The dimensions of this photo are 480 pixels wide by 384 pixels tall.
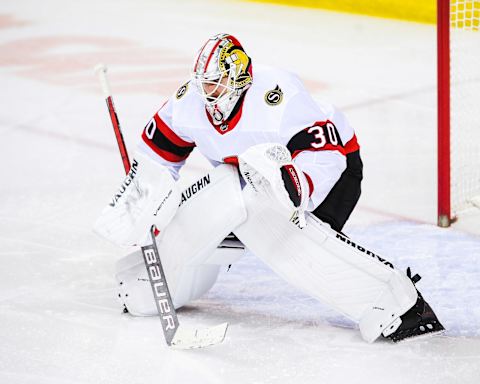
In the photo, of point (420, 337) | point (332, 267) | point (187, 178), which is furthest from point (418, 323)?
point (187, 178)

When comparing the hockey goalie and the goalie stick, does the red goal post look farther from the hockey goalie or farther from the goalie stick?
the goalie stick

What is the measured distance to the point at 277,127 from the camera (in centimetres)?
286

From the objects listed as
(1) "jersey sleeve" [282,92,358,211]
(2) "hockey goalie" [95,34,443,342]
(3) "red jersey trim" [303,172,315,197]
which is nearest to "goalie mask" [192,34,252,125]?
(2) "hockey goalie" [95,34,443,342]

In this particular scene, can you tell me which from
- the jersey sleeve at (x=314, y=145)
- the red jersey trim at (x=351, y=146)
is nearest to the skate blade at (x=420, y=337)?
the jersey sleeve at (x=314, y=145)

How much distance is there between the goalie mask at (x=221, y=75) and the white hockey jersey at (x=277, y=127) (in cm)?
4

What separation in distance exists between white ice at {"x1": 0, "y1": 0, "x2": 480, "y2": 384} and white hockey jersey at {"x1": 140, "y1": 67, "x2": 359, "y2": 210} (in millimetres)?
414

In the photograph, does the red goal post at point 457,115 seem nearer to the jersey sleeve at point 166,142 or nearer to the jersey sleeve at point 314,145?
the jersey sleeve at point 314,145

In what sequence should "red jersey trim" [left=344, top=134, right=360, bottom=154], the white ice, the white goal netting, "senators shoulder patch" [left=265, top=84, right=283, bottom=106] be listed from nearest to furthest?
the white ice < "senators shoulder patch" [left=265, top=84, right=283, bottom=106] < "red jersey trim" [left=344, top=134, right=360, bottom=154] < the white goal netting

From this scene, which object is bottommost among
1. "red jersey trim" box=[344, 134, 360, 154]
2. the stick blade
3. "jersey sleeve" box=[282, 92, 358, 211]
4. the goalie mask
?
the stick blade

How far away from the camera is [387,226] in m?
3.79

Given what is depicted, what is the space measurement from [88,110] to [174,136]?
2.24 meters

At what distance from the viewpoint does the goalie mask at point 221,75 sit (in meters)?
2.87

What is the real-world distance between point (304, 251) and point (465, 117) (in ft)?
4.83

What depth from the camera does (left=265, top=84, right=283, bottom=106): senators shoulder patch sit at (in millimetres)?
2887
